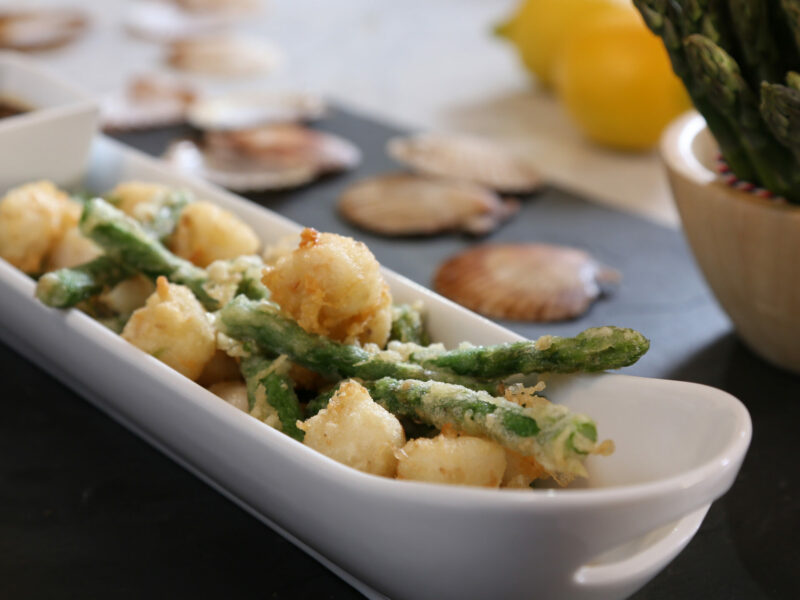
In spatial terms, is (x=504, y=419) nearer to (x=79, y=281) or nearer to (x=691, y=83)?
(x=79, y=281)

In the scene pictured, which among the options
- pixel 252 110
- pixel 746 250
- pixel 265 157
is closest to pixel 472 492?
pixel 746 250

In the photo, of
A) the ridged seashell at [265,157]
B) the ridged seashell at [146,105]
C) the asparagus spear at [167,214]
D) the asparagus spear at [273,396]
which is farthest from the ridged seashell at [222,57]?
the asparagus spear at [273,396]

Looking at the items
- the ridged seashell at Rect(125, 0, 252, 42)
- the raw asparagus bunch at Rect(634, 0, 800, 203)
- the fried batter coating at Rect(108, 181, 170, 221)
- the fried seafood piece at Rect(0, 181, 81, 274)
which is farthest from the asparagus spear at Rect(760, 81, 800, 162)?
the ridged seashell at Rect(125, 0, 252, 42)

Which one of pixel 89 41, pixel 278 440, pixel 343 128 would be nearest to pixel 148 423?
pixel 278 440

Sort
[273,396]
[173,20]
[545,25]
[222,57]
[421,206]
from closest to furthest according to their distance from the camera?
1. [273,396]
2. [421,206]
3. [545,25]
4. [222,57]
5. [173,20]

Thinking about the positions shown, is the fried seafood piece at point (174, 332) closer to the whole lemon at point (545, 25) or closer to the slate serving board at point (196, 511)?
the slate serving board at point (196, 511)

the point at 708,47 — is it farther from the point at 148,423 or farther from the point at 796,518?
the point at 148,423
